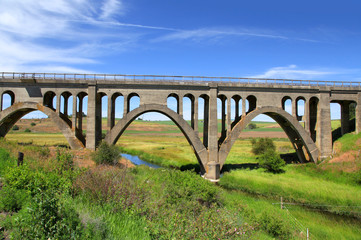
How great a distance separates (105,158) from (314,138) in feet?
109

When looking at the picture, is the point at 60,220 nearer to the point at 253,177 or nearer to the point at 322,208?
the point at 322,208

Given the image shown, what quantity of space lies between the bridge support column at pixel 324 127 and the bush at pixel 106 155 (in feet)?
103

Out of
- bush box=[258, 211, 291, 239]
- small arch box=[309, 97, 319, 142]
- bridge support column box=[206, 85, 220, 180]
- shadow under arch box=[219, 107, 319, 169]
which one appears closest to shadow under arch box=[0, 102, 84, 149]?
bridge support column box=[206, 85, 220, 180]

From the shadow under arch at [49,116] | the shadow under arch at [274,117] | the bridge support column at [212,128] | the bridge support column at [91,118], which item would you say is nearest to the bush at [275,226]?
the bridge support column at [212,128]

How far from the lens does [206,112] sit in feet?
118

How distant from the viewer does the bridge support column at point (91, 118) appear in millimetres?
32062

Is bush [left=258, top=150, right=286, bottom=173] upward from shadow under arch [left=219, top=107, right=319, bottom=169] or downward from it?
downward

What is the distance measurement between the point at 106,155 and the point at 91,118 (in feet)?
20.5

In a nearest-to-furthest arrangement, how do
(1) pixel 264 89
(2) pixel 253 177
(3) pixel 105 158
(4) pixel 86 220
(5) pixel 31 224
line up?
(5) pixel 31 224 → (4) pixel 86 220 → (3) pixel 105 158 → (2) pixel 253 177 → (1) pixel 264 89

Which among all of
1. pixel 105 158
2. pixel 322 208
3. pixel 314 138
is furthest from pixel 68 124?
pixel 314 138

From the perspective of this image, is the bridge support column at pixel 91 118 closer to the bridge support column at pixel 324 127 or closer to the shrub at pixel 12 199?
the shrub at pixel 12 199

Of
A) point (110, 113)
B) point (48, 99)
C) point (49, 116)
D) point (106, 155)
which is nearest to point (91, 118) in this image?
point (110, 113)

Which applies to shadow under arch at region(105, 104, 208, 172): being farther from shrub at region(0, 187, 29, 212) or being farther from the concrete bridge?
shrub at region(0, 187, 29, 212)

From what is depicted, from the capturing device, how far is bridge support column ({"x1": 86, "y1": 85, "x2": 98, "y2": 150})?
105 ft
